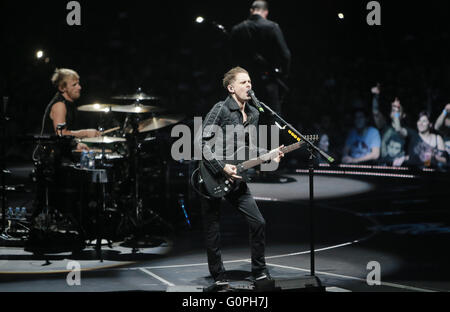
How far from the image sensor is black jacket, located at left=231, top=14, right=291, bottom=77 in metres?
9.66

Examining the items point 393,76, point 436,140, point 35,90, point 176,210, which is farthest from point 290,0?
point 176,210

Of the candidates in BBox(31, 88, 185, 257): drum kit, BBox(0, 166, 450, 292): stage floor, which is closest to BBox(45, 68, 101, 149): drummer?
BBox(31, 88, 185, 257): drum kit

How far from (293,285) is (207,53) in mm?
9788

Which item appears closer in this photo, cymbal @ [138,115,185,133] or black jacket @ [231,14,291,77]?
cymbal @ [138,115,185,133]

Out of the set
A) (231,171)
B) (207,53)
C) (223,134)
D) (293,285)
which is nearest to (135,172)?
(223,134)

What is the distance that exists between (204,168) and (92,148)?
2.66m

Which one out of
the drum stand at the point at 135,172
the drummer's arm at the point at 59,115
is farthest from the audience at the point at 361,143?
the drummer's arm at the point at 59,115

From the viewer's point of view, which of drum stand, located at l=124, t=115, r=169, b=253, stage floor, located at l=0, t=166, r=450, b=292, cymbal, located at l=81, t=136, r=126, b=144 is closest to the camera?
stage floor, located at l=0, t=166, r=450, b=292

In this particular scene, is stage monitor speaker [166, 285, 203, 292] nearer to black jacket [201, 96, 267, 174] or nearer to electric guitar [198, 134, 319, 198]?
electric guitar [198, 134, 319, 198]

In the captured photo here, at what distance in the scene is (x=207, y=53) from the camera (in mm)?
14094

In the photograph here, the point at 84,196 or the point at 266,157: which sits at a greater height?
the point at 266,157

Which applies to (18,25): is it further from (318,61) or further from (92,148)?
(92,148)

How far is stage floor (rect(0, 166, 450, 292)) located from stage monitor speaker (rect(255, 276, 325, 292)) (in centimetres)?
27

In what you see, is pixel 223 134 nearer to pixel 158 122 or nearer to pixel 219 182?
pixel 219 182
